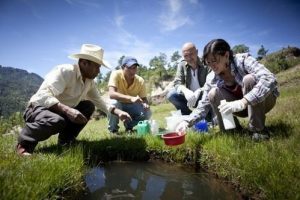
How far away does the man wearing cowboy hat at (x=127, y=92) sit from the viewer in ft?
21.2

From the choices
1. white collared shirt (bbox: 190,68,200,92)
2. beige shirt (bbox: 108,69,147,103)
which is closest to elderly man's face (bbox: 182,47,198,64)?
white collared shirt (bbox: 190,68,200,92)

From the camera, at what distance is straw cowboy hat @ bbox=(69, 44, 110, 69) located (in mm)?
4410

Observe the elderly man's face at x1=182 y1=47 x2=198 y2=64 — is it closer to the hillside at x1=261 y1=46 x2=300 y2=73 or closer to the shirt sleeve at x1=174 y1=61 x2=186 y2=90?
the shirt sleeve at x1=174 y1=61 x2=186 y2=90

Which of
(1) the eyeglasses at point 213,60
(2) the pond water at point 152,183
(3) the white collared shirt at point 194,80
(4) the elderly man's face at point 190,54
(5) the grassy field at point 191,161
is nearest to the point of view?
(5) the grassy field at point 191,161

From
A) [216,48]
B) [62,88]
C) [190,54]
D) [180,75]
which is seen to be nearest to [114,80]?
[180,75]

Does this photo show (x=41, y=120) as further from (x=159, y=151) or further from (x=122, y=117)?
(x=159, y=151)

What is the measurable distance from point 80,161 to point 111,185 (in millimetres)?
521

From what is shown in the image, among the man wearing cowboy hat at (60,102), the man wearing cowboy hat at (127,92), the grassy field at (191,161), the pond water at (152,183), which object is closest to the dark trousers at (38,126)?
the man wearing cowboy hat at (60,102)

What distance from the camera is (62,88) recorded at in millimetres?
4277

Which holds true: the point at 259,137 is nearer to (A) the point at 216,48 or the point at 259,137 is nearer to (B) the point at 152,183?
(A) the point at 216,48

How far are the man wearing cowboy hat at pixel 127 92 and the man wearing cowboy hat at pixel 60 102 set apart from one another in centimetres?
135

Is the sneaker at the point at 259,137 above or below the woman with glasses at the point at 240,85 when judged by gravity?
below

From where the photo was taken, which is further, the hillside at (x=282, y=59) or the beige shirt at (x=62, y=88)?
the hillside at (x=282, y=59)

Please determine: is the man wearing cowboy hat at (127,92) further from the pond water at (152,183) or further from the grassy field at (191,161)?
the pond water at (152,183)
